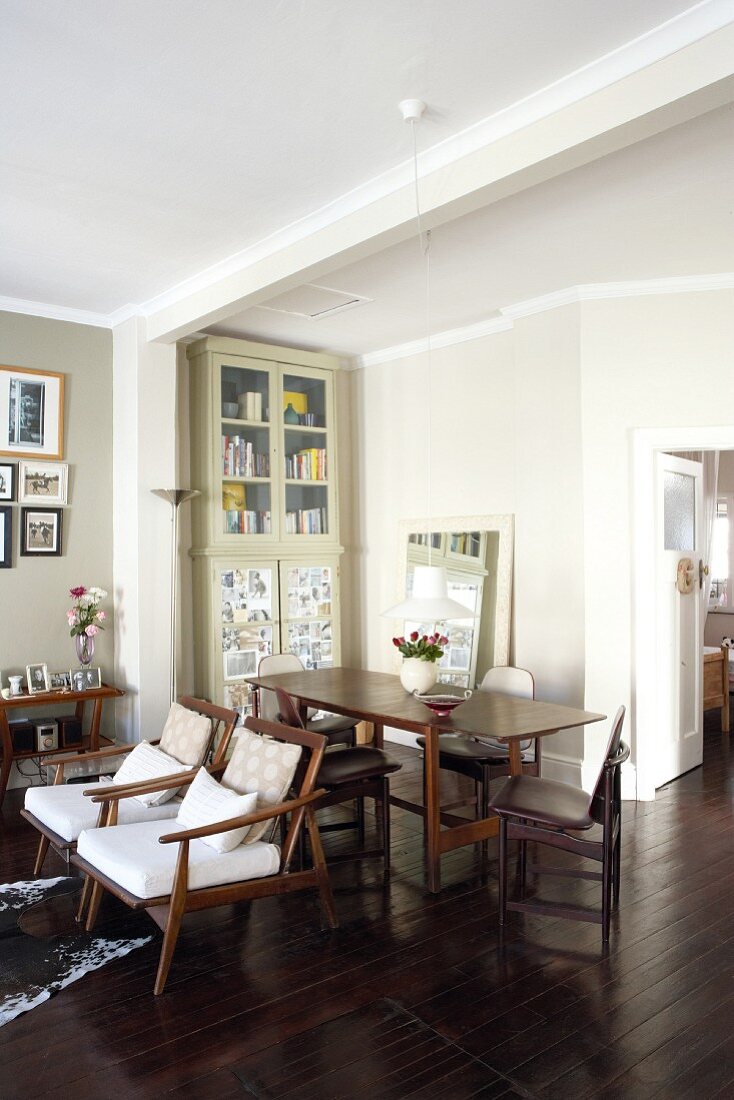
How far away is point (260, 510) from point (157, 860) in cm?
371

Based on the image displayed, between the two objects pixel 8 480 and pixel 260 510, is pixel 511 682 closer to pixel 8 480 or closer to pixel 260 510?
pixel 260 510

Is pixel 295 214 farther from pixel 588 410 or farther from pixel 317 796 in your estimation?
pixel 317 796

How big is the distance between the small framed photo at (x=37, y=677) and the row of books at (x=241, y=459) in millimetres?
1893

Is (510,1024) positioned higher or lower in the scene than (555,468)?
lower

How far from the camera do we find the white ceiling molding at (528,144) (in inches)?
110

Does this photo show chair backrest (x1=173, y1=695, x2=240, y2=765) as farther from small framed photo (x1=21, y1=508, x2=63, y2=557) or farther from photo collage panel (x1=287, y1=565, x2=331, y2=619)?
photo collage panel (x1=287, y1=565, x2=331, y2=619)

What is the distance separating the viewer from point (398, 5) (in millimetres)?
2707

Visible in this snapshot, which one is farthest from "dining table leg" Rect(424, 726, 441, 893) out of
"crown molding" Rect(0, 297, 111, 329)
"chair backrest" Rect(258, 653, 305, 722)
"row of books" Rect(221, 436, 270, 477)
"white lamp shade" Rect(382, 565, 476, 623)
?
"crown molding" Rect(0, 297, 111, 329)

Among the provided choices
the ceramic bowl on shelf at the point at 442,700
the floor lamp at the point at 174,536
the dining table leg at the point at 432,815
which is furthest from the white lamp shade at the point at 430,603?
the floor lamp at the point at 174,536

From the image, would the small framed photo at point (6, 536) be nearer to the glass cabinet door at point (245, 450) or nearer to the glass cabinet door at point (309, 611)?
the glass cabinet door at point (245, 450)

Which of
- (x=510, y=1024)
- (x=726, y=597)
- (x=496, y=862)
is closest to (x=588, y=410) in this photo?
(x=496, y=862)

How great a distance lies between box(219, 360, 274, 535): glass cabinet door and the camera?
21.2 ft

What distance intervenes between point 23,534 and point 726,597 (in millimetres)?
7803

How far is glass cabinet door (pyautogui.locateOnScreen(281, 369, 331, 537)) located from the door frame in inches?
101
